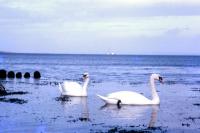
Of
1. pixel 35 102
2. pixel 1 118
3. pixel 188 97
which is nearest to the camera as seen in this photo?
pixel 1 118

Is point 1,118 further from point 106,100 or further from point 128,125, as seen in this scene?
point 106,100

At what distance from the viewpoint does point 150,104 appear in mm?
28922

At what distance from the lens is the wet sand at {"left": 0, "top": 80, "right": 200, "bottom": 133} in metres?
20.0

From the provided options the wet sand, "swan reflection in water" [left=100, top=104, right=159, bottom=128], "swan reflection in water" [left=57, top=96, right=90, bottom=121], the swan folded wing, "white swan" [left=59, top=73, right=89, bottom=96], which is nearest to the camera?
the wet sand

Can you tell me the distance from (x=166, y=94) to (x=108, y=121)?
14.7 metres

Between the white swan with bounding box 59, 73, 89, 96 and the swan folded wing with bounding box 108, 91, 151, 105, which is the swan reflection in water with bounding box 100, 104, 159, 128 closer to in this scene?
the swan folded wing with bounding box 108, 91, 151, 105

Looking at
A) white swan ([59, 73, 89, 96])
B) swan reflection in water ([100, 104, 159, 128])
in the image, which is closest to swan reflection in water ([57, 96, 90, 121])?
white swan ([59, 73, 89, 96])

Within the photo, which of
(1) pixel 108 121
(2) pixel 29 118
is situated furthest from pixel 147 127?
(2) pixel 29 118

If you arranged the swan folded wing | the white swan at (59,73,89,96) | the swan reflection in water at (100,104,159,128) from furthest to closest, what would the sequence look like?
the white swan at (59,73,89,96) < the swan folded wing < the swan reflection in water at (100,104,159,128)

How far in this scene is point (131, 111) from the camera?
26.1 meters

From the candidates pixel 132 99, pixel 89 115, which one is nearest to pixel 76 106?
pixel 132 99

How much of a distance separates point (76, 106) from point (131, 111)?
2927 millimetres

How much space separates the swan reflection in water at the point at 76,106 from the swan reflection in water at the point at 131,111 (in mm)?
1016

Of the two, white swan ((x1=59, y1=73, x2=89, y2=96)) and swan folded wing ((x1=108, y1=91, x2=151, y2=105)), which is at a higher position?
white swan ((x1=59, y1=73, x2=89, y2=96))
